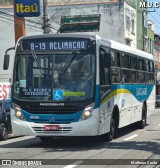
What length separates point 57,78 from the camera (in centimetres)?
1339

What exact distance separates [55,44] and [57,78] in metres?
1.05

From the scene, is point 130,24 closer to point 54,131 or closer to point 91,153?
point 54,131

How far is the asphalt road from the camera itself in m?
10.7

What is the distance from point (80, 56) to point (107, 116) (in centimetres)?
209

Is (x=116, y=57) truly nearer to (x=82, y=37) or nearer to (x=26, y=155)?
(x=82, y=37)

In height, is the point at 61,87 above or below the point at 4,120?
above

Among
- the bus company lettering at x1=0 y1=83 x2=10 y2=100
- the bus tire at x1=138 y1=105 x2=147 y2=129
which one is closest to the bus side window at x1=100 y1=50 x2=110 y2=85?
the bus tire at x1=138 y1=105 x2=147 y2=129

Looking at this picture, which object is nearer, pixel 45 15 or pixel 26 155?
pixel 26 155

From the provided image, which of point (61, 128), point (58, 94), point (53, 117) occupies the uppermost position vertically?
point (58, 94)

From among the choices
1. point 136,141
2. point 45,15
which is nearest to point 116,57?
Answer: point 136,141

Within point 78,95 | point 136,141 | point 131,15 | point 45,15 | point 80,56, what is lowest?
point 136,141

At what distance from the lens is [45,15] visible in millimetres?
25016

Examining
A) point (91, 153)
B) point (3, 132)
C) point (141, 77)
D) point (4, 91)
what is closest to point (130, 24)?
point (4, 91)

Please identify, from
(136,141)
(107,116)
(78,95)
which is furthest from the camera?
(136,141)
